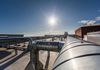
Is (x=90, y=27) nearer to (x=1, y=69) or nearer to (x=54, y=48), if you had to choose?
(x=54, y=48)

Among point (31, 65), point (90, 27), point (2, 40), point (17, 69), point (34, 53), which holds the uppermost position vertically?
point (90, 27)

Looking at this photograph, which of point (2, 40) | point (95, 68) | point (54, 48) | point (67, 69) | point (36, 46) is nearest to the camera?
point (95, 68)

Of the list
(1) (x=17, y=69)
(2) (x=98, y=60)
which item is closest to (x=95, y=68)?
(2) (x=98, y=60)

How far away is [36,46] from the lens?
14.8m

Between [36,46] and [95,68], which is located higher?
[95,68]

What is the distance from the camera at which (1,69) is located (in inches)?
645

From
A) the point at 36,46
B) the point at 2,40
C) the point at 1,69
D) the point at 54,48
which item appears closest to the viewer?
the point at 54,48

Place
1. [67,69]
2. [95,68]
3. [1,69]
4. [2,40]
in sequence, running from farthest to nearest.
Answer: [2,40] < [1,69] < [67,69] < [95,68]

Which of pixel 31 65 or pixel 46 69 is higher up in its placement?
pixel 31 65

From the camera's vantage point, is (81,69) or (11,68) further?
(11,68)

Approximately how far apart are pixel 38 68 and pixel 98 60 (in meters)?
13.8

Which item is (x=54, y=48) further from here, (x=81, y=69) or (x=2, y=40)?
(x=81, y=69)

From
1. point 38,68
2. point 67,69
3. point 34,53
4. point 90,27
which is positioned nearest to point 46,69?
point 38,68

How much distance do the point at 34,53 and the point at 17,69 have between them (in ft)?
15.2
